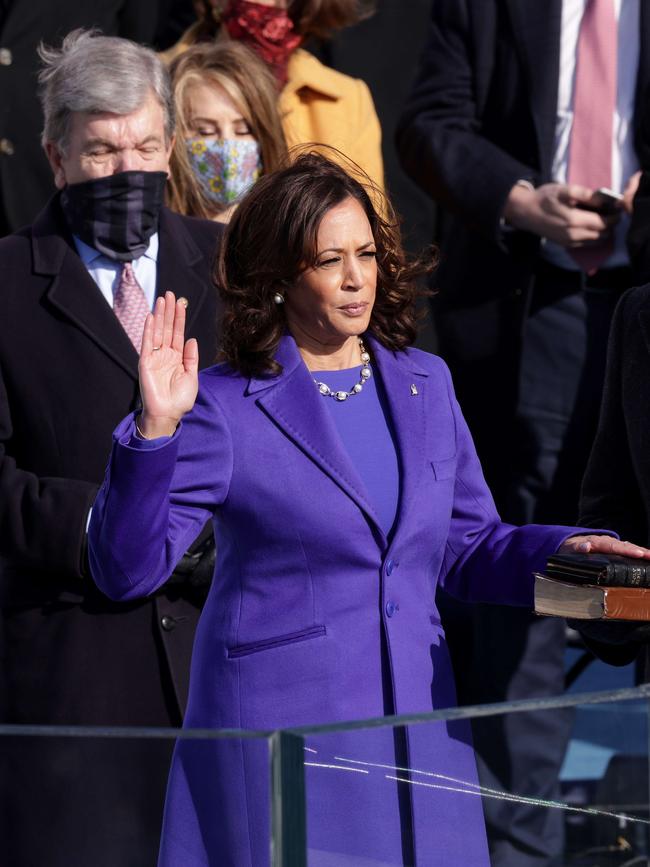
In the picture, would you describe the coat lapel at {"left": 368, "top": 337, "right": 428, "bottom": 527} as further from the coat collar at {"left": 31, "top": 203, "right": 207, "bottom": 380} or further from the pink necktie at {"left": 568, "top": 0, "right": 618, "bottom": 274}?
the pink necktie at {"left": 568, "top": 0, "right": 618, "bottom": 274}

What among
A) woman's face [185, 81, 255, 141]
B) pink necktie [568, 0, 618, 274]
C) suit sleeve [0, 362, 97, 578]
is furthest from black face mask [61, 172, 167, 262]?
pink necktie [568, 0, 618, 274]

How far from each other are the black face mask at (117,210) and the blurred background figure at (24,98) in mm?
1411

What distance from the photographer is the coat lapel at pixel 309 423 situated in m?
2.83

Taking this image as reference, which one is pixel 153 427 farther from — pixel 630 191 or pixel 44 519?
pixel 630 191

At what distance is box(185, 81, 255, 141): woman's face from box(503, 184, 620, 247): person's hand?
715 mm

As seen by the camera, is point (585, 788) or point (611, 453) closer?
point (585, 788)

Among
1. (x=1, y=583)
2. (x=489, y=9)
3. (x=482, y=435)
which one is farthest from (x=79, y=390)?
(x=489, y=9)

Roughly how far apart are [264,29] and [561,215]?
3.45 feet

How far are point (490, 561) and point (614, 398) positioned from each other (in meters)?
0.49

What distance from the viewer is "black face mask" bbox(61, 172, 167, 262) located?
3748 mm

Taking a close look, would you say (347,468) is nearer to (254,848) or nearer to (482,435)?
(254,848)

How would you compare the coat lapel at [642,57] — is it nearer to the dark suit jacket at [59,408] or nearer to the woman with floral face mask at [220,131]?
the woman with floral face mask at [220,131]

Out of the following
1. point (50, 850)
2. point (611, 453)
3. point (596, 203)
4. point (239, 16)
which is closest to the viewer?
point (50, 850)

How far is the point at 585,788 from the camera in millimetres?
2371
